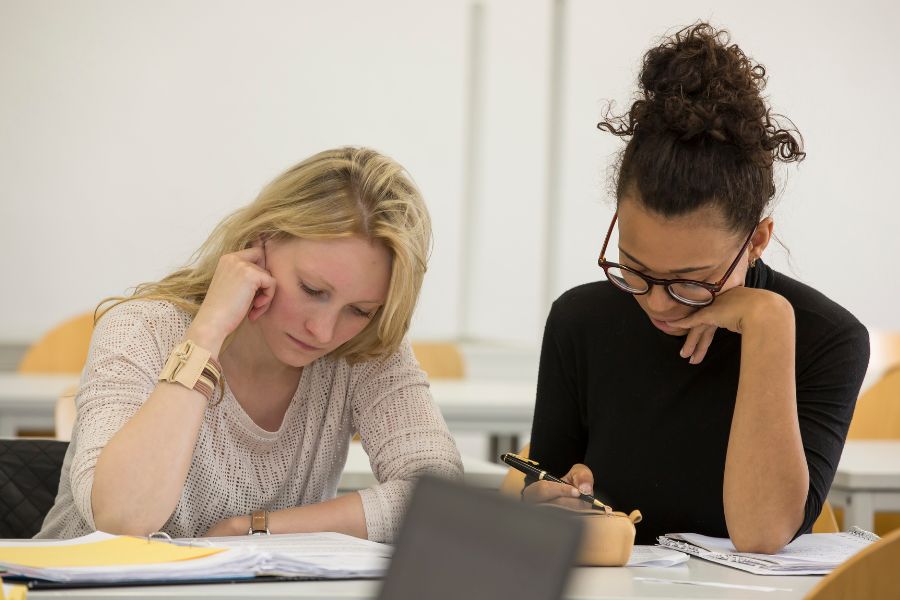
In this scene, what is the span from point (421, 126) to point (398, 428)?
10.1 ft

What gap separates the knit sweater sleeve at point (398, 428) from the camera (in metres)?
1.68

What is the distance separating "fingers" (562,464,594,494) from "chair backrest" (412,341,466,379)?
198 cm

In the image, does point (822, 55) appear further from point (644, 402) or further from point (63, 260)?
point (644, 402)

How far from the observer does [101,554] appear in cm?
117

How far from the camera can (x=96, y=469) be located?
4.71 feet

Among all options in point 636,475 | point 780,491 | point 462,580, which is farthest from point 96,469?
point 462,580

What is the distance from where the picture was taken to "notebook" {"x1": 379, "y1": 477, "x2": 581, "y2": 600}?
1.74ft

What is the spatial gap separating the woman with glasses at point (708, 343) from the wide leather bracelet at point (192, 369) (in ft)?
1.42

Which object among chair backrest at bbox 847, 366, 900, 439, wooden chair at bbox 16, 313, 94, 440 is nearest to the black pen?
chair backrest at bbox 847, 366, 900, 439

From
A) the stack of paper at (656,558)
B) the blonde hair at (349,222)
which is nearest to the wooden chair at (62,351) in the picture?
the blonde hair at (349,222)

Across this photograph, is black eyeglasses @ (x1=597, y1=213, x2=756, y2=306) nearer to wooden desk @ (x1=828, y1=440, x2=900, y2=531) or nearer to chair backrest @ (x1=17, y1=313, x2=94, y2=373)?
wooden desk @ (x1=828, y1=440, x2=900, y2=531)

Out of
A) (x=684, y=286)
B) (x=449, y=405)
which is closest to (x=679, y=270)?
(x=684, y=286)

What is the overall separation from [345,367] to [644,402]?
47 cm

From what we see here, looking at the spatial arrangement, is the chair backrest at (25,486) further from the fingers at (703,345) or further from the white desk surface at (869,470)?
the white desk surface at (869,470)
